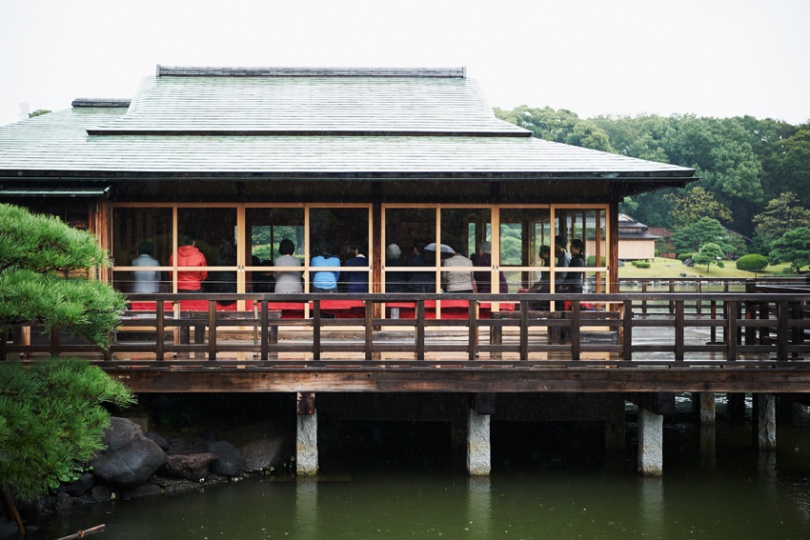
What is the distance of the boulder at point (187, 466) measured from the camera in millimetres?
10047

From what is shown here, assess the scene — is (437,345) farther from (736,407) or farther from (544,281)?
(736,407)

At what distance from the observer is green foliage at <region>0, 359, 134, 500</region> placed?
24.0 ft

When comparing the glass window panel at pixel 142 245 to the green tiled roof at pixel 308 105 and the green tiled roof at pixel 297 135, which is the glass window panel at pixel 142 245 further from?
the green tiled roof at pixel 308 105

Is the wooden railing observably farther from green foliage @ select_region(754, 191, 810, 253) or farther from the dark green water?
green foliage @ select_region(754, 191, 810, 253)

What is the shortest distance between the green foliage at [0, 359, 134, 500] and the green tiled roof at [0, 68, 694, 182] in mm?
4906

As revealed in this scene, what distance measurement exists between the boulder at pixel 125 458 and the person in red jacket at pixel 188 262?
3597mm

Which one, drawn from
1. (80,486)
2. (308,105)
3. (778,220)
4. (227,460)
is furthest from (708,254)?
(80,486)

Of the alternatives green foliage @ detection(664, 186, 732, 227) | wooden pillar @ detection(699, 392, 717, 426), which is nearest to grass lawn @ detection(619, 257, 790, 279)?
green foliage @ detection(664, 186, 732, 227)

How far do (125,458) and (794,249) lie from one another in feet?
120

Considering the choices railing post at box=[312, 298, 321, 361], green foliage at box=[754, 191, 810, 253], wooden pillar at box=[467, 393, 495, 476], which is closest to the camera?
railing post at box=[312, 298, 321, 361]

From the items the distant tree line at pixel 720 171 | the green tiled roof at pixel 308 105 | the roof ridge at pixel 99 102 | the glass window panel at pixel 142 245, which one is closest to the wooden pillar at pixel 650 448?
the green tiled roof at pixel 308 105

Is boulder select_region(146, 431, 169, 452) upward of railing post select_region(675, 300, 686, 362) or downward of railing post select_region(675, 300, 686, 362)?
downward

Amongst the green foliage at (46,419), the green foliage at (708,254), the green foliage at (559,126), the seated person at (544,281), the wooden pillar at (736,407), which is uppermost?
the green foliage at (559,126)

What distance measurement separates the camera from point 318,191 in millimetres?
13125
